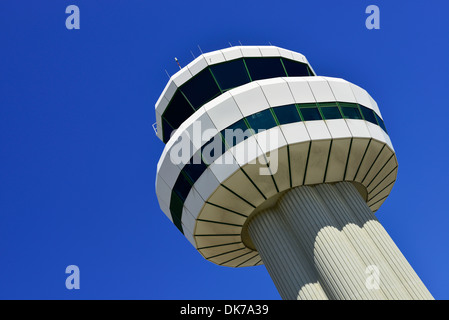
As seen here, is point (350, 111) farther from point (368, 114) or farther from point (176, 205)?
point (176, 205)

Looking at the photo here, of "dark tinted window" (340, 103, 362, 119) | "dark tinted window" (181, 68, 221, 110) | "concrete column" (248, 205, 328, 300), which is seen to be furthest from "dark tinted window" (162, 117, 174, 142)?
"dark tinted window" (340, 103, 362, 119)

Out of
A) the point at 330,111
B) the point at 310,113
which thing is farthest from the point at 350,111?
the point at 310,113

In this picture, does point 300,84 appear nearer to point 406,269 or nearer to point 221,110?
point 221,110

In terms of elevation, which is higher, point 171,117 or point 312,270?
point 171,117

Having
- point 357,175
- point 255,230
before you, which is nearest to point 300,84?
point 357,175

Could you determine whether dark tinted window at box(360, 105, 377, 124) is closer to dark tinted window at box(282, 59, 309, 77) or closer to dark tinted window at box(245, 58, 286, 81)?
Result: dark tinted window at box(282, 59, 309, 77)
